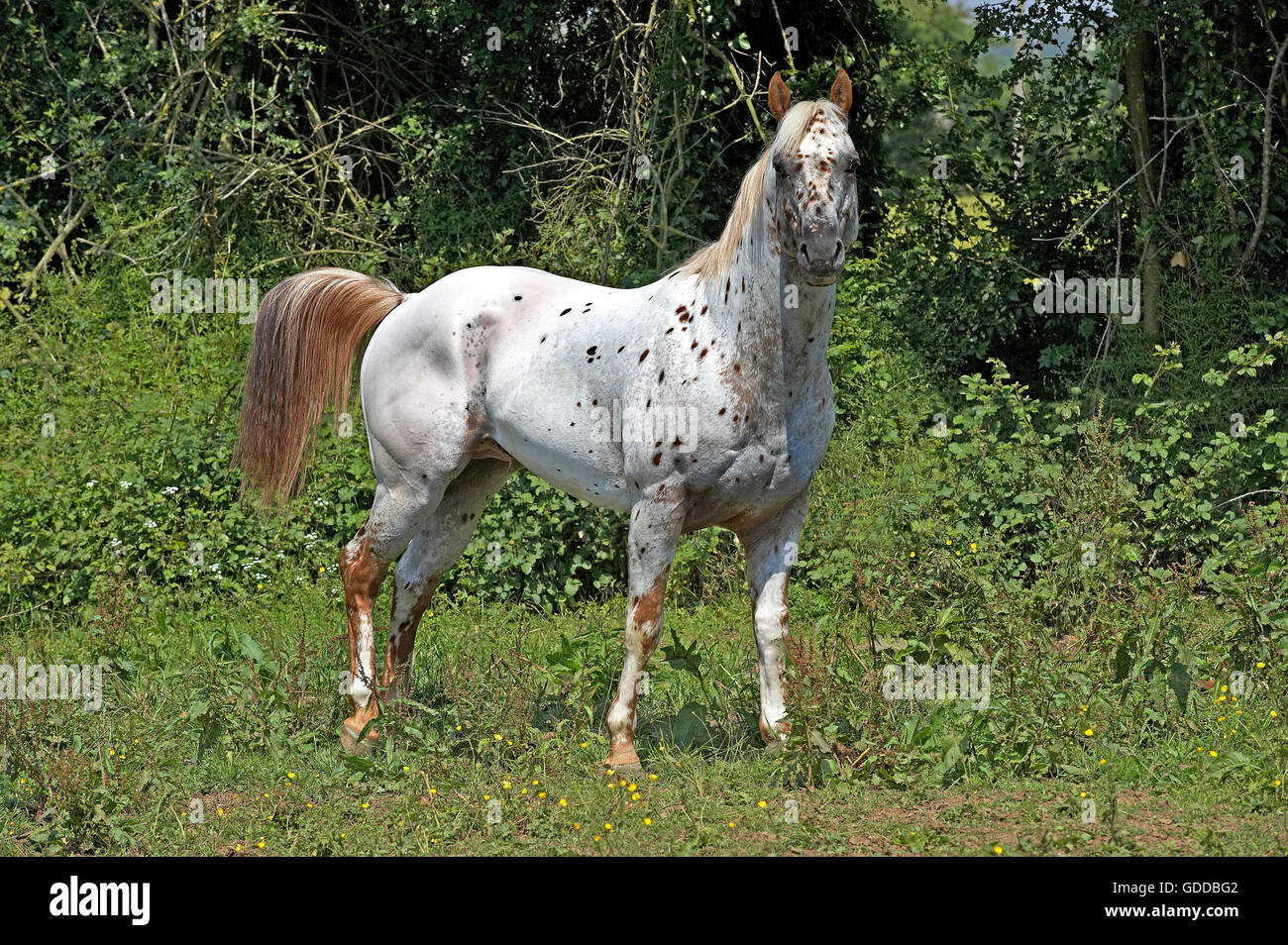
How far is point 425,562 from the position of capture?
6.05m

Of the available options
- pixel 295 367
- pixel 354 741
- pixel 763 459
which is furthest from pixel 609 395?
pixel 354 741

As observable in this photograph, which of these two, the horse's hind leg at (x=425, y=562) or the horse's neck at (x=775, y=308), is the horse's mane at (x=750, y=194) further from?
the horse's hind leg at (x=425, y=562)

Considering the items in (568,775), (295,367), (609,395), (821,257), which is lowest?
(568,775)

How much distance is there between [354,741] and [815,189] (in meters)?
3.04

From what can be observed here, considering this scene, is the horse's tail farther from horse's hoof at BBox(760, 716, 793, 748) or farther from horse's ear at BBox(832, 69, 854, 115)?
horse's hoof at BBox(760, 716, 793, 748)

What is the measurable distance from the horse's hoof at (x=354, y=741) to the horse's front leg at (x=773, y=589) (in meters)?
1.66

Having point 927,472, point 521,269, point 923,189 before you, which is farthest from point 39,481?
point 923,189

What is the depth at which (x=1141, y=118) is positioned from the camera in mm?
8719

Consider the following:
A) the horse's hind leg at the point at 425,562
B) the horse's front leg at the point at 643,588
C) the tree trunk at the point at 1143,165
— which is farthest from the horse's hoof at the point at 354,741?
the tree trunk at the point at 1143,165

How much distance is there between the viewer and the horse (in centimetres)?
498

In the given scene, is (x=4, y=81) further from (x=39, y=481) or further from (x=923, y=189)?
(x=923, y=189)

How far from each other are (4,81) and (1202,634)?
10.3m

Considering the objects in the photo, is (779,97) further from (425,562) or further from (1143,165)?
(1143,165)

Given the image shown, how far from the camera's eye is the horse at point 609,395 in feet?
16.3
